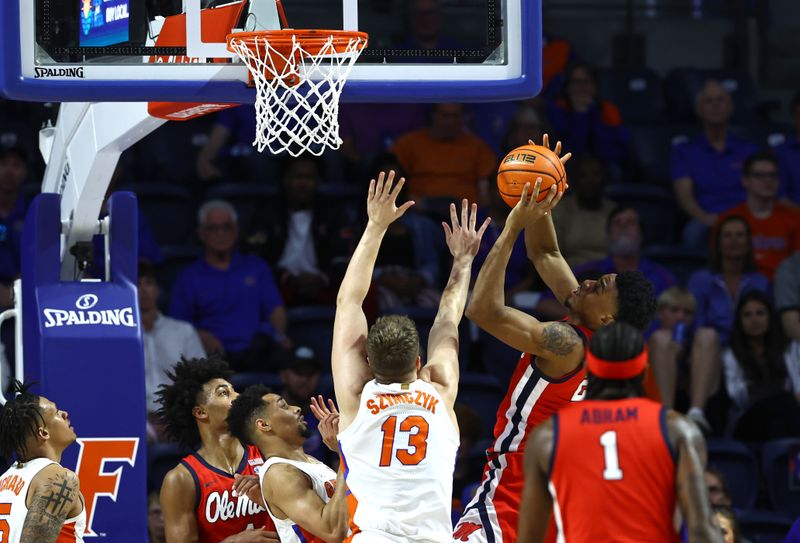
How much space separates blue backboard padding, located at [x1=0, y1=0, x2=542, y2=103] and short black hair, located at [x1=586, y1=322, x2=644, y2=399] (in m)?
1.60

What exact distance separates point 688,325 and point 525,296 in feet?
3.79

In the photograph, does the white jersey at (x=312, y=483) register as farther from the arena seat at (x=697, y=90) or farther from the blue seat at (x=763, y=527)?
the arena seat at (x=697, y=90)

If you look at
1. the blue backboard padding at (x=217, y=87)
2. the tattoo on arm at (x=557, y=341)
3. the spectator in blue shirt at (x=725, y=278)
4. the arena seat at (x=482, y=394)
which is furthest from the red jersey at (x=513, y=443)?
the spectator in blue shirt at (x=725, y=278)

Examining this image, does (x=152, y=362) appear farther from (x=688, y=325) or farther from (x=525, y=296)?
(x=688, y=325)

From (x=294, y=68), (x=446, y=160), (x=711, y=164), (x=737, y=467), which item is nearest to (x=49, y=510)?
(x=294, y=68)

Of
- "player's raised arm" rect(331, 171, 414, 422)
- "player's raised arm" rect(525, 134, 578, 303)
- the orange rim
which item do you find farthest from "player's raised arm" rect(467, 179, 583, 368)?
the orange rim

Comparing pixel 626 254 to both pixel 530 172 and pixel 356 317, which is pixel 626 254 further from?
pixel 356 317

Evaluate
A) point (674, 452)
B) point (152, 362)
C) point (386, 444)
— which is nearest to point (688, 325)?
point (152, 362)

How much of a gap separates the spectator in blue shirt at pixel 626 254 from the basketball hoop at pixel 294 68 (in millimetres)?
4478

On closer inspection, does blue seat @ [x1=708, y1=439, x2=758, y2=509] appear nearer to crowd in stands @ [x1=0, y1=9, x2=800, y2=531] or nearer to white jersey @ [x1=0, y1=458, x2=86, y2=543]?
crowd in stands @ [x1=0, y1=9, x2=800, y2=531]

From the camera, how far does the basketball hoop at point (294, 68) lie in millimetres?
5973

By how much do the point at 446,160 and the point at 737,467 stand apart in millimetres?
3206

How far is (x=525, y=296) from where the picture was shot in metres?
10.2

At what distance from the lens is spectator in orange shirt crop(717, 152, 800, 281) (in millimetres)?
11047
